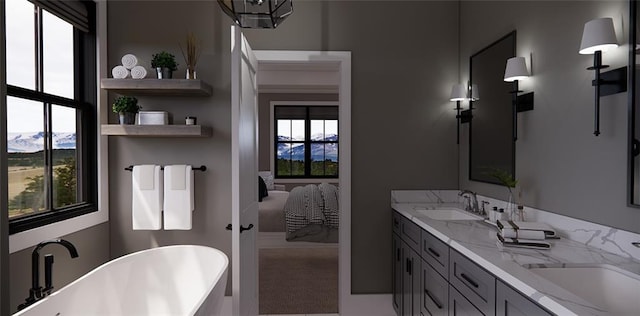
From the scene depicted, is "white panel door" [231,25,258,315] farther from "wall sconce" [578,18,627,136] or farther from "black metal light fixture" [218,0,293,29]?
"wall sconce" [578,18,627,136]

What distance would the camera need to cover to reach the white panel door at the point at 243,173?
2.44 meters

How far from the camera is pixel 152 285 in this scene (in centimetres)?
258

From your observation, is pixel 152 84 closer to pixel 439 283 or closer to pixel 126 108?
pixel 126 108

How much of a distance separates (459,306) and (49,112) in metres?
2.72

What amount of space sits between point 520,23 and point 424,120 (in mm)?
1133

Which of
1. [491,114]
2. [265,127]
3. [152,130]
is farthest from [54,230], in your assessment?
[265,127]

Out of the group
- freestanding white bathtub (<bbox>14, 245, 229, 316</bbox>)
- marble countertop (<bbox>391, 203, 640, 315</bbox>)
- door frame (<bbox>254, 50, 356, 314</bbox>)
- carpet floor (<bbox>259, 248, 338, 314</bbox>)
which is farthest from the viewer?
carpet floor (<bbox>259, 248, 338, 314</bbox>)

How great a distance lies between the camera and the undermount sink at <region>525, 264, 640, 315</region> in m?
1.47

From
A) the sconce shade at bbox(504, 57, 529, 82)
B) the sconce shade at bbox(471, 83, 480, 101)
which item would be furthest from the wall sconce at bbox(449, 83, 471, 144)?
the sconce shade at bbox(504, 57, 529, 82)

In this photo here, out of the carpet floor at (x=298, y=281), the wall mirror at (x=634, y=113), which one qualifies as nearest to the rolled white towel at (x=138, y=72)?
the carpet floor at (x=298, y=281)

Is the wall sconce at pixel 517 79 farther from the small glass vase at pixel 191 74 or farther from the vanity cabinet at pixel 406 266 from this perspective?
the small glass vase at pixel 191 74

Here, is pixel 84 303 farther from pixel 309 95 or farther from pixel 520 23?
pixel 309 95

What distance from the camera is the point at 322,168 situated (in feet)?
27.2

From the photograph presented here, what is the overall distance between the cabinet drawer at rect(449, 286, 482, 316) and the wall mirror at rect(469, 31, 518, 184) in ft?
3.24
